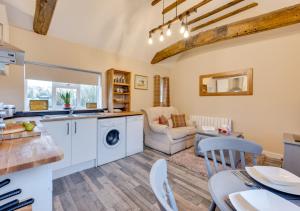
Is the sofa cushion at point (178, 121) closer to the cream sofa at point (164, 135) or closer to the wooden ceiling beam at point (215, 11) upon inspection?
the cream sofa at point (164, 135)

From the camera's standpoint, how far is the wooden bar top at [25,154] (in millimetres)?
714

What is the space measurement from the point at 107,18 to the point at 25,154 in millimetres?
2728

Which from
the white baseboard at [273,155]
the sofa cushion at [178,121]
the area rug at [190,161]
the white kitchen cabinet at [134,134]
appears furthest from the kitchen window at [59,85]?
the white baseboard at [273,155]

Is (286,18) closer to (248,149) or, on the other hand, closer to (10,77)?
(248,149)

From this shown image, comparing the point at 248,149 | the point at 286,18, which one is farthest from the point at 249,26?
the point at 248,149

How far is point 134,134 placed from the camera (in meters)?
3.18

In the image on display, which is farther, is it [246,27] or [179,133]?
[179,133]

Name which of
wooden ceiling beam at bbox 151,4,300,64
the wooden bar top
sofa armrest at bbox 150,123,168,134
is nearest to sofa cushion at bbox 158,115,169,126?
sofa armrest at bbox 150,123,168,134

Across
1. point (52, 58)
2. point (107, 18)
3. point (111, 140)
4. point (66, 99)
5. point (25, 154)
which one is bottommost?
point (111, 140)

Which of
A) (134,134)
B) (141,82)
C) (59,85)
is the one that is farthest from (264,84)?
(59,85)

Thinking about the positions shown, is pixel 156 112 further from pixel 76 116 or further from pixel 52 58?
pixel 52 58

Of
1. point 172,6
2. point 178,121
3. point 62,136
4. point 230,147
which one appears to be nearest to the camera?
point 230,147

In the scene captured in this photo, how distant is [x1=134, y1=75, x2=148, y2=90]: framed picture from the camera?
13.2ft

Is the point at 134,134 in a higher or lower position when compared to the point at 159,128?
lower
